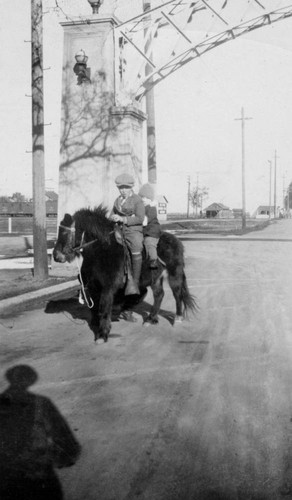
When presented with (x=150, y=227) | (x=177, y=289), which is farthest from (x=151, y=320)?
(x=150, y=227)

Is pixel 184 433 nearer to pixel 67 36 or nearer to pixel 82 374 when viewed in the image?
pixel 82 374

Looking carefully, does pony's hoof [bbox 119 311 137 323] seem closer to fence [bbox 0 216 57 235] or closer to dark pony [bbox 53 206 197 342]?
dark pony [bbox 53 206 197 342]

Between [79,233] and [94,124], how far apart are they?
7.41 meters

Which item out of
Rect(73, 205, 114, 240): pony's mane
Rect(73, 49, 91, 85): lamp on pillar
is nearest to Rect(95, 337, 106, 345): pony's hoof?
Rect(73, 205, 114, 240): pony's mane

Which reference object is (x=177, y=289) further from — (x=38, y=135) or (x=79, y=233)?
(x=38, y=135)

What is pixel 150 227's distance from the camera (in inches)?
306

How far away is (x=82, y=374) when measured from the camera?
5520mm

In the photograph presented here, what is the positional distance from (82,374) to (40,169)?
7969 mm

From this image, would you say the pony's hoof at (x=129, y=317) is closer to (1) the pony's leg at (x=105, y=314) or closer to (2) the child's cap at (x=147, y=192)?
(1) the pony's leg at (x=105, y=314)

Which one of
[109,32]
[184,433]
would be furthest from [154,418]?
[109,32]

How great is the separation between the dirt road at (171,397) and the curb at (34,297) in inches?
20.1

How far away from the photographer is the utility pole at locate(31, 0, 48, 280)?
1241cm

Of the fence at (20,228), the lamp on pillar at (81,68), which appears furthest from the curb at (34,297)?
the fence at (20,228)

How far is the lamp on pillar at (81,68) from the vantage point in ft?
43.4
